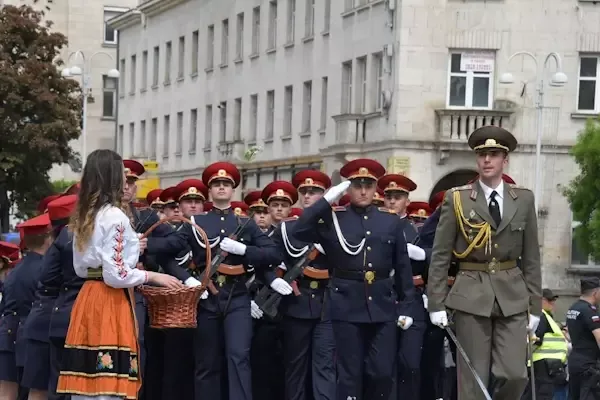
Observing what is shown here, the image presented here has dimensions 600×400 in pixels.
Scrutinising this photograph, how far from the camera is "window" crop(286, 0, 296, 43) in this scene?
54750 mm

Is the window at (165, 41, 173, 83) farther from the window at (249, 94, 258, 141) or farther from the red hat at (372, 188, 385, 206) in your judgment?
the red hat at (372, 188, 385, 206)

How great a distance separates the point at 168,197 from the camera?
17969mm

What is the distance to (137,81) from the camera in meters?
75.2

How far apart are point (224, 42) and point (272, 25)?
5.73m

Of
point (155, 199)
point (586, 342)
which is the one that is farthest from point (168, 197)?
point (586, 342)

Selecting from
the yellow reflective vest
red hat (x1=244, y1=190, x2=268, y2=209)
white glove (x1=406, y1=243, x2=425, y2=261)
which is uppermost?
red hat (x1=244, y1=190, x2=268, y2=209)

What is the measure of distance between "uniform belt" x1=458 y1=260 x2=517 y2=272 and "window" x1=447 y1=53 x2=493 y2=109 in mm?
Answer: 32656

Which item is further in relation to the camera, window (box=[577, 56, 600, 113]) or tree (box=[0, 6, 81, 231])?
window (box=[577, 56, 600, 113])

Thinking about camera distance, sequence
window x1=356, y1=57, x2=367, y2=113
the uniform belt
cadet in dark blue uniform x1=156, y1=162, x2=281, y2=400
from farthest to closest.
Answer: window x1=356, y1=57, x2=367, y2=113, cadet in dark blue uniform x1=156, y1=162, x2=281, y2=400, the uniform belt

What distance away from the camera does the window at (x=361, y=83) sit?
1891 inches

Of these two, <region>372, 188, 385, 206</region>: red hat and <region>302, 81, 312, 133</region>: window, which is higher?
<region>302, 81, 312, 133</region>: window

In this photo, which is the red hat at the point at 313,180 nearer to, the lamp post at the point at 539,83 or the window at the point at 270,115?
the lamp post at the point at 539,83

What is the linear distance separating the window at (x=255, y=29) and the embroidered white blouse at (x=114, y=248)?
4743cm

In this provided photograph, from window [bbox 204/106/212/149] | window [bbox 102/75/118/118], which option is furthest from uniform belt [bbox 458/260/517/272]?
window [bbox 102/75/118/118]
